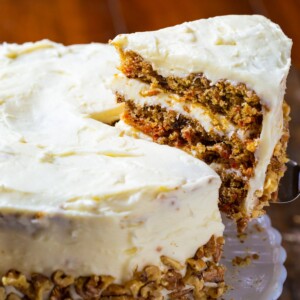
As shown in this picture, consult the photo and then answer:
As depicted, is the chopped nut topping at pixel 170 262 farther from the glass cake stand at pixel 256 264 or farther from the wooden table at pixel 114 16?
the wooden table at pixel 114 16

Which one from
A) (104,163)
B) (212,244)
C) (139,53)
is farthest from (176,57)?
(212,244)

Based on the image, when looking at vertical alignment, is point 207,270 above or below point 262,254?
above

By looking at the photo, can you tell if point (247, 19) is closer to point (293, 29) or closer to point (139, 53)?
point (139, 53)

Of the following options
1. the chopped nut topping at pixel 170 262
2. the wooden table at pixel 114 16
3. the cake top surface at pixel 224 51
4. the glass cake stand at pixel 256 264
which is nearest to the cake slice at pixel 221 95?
the cake top surface at pixel 224 51

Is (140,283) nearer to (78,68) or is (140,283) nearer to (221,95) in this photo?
(221,95)

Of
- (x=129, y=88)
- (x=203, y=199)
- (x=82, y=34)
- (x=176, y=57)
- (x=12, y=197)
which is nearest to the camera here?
(x=12, y=197)

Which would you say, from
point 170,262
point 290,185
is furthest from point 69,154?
point 290,185

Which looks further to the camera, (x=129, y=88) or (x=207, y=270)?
(x=129, y=88)
